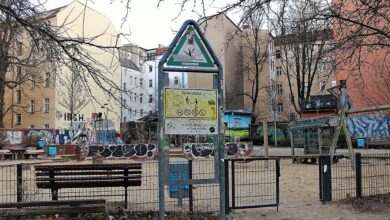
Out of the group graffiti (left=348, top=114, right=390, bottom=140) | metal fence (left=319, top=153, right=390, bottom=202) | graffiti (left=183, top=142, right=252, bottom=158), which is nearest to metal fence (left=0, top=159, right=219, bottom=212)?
metal fence (left=319, top=153, right=390, bottom=202)

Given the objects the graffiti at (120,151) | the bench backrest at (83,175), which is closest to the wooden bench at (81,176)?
the bench backrest at (83,175)

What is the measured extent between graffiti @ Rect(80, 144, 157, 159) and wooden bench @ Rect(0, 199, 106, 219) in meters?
21.0

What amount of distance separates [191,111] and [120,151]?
74.7ft

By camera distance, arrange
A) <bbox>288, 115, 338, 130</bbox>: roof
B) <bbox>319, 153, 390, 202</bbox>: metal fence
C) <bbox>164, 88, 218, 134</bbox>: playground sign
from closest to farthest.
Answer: <bbox>164, 88, 218, 134</bbox>: playground sign, <bbox>319, 153, 390, 202</bbox>: metal fence, <bbox>288, 115, 338, 130</bbox>: roof

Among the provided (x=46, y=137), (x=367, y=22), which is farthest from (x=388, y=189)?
(x=46, y=137)

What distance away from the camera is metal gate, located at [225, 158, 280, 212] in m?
9.05

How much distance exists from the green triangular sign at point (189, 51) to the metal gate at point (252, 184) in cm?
278

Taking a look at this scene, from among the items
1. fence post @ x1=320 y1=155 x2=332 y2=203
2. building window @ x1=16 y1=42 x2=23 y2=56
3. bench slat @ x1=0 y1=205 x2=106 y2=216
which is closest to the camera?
bench slat @ x1=0 y1=205 x2=106 y2=216

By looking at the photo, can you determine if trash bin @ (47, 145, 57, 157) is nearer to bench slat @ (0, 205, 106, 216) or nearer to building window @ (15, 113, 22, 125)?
bench slat @ (0, 205, 106, 216)

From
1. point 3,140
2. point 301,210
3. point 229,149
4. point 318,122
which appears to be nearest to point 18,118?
point 3,140

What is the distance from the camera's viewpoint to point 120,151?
28.5 meters

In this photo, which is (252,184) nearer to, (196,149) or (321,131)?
(321,131)

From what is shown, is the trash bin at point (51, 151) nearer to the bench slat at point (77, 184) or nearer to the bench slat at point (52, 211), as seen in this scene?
the bench slat at point (77, 184)

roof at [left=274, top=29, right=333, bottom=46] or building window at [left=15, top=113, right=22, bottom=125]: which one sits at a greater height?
roof at [left=274, top=29, right=333, bottom=46]
